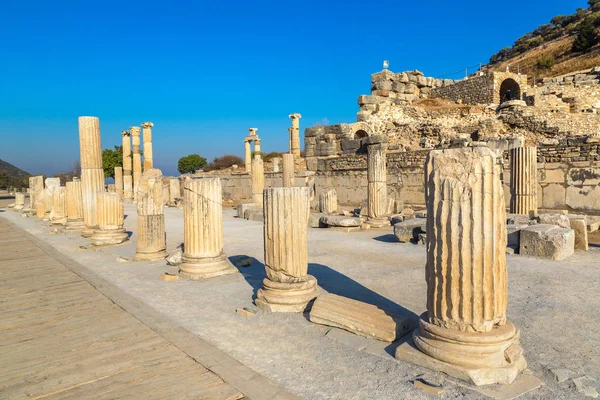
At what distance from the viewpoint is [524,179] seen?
11.3m

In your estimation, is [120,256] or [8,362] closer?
[8,362]

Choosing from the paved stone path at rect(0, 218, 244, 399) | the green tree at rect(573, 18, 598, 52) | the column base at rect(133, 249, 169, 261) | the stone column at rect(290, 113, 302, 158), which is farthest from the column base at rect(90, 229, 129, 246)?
the green tree at rect(573, 18, 598, 52)

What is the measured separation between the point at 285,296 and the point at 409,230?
17.6 ft

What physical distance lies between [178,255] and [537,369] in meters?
6.04

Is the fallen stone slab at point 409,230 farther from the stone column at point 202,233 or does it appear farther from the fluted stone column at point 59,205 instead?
the fluted stone column at point 59,205

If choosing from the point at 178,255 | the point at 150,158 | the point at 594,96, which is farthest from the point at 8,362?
the point at 594,96

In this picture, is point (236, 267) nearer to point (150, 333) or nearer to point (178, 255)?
point (178, 255)

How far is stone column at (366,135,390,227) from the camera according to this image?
12867 millimetres

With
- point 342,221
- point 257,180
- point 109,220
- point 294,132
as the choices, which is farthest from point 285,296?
point 294,132

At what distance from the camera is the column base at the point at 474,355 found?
3230 mm

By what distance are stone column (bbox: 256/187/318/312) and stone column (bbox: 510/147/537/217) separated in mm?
8337

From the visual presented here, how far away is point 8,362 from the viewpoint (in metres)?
3.89

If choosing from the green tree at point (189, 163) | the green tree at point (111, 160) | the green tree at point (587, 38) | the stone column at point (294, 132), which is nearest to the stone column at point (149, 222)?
the stone column at point (294, 132)

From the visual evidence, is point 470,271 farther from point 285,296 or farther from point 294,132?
point 294,132
